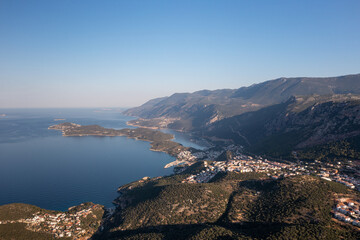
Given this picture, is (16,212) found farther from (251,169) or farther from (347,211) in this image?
(347,211)

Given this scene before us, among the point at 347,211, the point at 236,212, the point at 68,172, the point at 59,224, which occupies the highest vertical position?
the point at 347,211

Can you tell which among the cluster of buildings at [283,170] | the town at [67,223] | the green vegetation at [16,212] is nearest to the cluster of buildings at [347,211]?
the cluster of buildings at [283,170]

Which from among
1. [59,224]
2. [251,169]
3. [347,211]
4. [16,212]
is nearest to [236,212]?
[347,211]

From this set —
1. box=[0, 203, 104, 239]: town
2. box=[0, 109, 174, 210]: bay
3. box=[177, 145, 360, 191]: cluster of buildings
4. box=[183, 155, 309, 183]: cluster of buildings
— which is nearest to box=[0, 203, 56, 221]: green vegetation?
box=[0, 203, 104, 239]: town

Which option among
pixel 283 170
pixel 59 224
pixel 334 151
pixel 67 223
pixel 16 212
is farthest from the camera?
pixel 334 151

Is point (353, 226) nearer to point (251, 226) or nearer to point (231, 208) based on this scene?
point (251, 226)

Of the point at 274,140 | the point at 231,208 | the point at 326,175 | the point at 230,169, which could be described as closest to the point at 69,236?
the point at 231,208

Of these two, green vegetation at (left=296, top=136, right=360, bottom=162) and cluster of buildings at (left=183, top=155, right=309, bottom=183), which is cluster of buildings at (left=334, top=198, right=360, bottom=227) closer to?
cluster of buildings at (left=183, top=155, right=309, bottom=183)
